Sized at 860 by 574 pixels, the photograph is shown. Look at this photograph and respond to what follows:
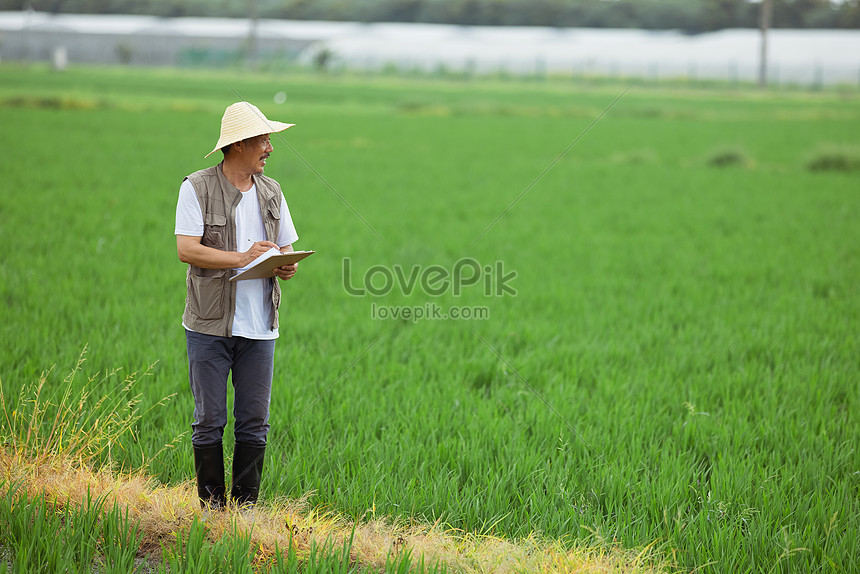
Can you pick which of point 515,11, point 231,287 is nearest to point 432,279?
point 231,287

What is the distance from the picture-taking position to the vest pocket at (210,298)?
7.91 ft

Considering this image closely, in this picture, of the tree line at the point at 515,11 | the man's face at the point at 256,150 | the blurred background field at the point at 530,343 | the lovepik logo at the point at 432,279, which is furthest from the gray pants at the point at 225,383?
the tree line at the point at 515,11

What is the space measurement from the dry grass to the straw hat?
1.37 metres

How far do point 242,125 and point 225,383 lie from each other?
3.22ft

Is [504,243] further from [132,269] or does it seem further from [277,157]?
[277,157]

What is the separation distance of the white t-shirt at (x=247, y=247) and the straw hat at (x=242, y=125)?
0.21m

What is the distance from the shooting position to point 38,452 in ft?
9.39

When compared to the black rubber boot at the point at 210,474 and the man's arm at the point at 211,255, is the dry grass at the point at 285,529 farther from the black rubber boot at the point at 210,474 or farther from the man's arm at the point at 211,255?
the man's arm at the point at 211,255

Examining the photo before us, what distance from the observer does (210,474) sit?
2564 millimetres

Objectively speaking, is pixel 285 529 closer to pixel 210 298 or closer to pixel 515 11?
pixel 210 298

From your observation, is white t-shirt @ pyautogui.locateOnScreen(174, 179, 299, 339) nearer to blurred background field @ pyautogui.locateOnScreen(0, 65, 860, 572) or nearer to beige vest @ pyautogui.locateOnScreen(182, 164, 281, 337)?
beige vest @ pyautogui.locateOnScreen(182, 164, 281, 337)

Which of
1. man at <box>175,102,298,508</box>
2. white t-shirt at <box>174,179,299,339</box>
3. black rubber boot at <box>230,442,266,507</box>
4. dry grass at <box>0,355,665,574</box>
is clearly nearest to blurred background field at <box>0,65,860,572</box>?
dry grass at <box>0,355,665,574</box>

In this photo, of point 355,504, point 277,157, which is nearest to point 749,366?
point 355,504

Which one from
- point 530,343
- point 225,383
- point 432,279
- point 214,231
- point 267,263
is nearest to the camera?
point 267,263
